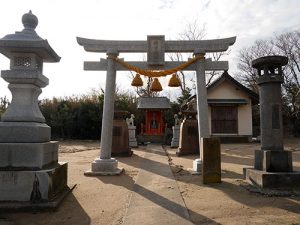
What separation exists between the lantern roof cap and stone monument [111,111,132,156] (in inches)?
311

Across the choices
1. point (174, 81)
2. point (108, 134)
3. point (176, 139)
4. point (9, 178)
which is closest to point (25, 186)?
point (9, 178)

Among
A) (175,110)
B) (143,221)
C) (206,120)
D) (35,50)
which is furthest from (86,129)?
(143,221)

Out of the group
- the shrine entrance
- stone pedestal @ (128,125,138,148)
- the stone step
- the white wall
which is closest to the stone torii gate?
the stone step

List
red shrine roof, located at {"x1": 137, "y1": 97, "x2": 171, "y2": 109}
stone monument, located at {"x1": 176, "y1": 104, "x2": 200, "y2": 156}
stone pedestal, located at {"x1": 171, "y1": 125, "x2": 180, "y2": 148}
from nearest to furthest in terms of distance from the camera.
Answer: stone monument, located at {"x1": 176, "y1": 104, "x2": 200, "y2": 156}, stone pedestal, located at {"x1": 171, "y1": 125, "x2": 180, "y2": 148}, red shrine roof, located at {"x1": 137, "y1": 97, "x2": 171, "y2": 109}

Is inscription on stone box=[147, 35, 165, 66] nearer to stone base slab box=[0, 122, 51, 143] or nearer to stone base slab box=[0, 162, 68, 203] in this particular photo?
stone base slab box=[0, 122, 51, 143]

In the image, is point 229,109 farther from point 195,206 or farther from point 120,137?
point 195,206

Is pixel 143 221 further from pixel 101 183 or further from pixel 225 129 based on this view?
pixel 225 129

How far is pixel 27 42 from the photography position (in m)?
5.83

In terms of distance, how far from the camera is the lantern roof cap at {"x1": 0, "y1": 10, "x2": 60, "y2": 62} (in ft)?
19.0

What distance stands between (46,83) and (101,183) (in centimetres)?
289

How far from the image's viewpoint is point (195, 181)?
7727 mm

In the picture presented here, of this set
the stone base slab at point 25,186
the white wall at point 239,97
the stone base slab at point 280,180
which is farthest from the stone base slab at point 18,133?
the white wall at point 239,97

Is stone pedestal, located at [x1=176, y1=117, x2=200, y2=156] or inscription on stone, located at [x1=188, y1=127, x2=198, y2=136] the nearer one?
stone pedestal, located at [x1=176, y1=117, x2=200, y2=156]

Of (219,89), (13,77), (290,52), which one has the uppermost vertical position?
(290,52)
